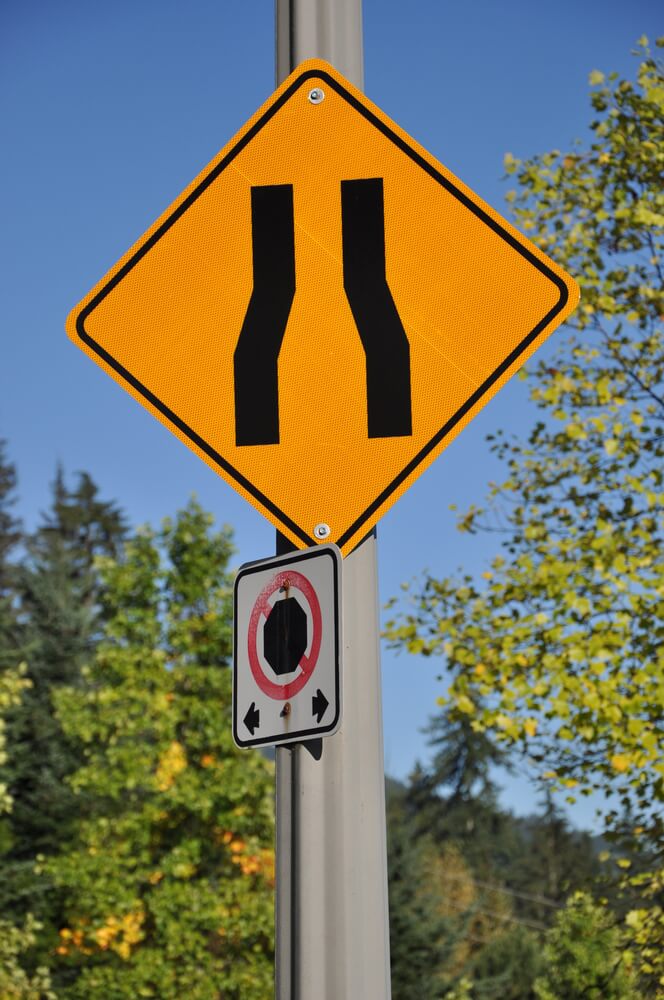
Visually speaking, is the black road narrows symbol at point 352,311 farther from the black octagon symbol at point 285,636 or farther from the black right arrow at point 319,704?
the black right arrow at point 319,704

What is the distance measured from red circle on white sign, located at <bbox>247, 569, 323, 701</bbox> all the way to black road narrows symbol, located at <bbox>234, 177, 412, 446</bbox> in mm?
338

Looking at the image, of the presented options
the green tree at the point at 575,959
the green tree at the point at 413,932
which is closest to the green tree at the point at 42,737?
the green tree at the point at 413,932

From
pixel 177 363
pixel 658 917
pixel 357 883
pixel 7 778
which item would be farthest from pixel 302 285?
pixel 7 778

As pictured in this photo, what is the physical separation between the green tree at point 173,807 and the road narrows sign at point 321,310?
17.9m

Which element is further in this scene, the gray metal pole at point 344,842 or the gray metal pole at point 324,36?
the gray metal pole at point 324,36

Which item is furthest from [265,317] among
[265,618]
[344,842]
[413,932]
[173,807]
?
[413,932]

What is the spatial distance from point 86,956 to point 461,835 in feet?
154

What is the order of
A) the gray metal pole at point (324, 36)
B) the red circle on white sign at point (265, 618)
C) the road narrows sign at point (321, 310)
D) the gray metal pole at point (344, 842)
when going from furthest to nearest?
the gray metal pole at point (324, 36) < the road narrows sign at point (321, 310) < the red circle on white sign at point (265, 618) < the gray metal pole at point (344, 842)

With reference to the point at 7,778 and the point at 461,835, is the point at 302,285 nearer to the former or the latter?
the point at 7,778

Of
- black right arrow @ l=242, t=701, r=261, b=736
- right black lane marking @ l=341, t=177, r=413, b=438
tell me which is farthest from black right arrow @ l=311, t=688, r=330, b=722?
right black lane marking @ l=341, t=177, r=413, b=438

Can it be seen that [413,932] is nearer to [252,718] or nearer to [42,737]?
[42,737]

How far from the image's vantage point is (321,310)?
100 inches

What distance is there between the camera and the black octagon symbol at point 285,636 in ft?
7.44

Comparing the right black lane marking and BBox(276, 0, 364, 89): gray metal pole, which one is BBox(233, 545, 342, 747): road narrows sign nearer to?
the right black lane marking
